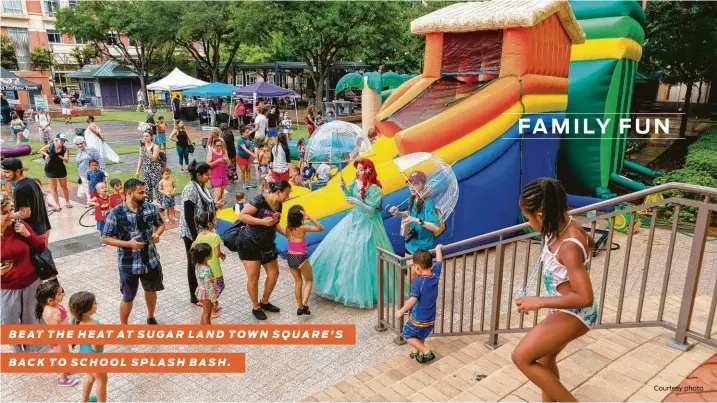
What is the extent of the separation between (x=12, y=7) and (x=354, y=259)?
159 feet

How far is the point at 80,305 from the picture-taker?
4.00m

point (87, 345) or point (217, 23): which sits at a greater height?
point (217, 23)

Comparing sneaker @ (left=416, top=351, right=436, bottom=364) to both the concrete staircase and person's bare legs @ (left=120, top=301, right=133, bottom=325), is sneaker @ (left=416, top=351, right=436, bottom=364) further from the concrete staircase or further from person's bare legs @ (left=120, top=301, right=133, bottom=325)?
person's bare legs @ (left=120, top=301, right=133, bottom=325)

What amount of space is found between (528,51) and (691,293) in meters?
4.83

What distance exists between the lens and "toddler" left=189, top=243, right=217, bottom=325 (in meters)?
5.14

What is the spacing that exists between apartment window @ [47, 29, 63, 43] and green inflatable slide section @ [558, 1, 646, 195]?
4904 centimetres

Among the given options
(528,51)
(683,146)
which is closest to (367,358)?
(528,51)

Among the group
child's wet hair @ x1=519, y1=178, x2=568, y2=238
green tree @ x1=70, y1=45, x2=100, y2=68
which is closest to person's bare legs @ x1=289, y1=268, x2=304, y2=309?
child's wet hair @ x1=519, y1=178, x2=568, y2=238

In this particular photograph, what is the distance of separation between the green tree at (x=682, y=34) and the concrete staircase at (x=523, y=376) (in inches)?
610

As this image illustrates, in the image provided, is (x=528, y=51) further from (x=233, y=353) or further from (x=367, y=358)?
(x=233, y=353)

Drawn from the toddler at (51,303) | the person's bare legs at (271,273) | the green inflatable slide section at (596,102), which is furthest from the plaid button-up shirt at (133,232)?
the green inflatable slide section at (596,102)

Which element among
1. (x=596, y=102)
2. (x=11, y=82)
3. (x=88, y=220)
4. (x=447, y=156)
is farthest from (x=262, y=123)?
(x=11, y=82)

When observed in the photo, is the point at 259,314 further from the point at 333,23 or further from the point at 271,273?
the point at 333,23

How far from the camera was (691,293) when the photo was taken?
3652 millimetres
